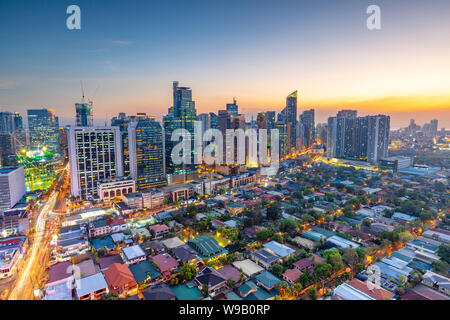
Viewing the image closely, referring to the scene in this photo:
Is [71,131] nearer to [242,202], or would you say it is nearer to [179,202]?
[179,202]

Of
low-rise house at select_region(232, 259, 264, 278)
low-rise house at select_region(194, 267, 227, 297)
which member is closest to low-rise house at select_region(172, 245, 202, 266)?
low-rise house at select_region(194, 267, 227, 297)

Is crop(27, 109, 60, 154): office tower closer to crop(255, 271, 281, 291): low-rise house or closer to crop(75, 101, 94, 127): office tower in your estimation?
crop(75, 101, 94, 127): office tower

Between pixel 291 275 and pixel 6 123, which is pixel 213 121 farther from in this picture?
pixel 291 275

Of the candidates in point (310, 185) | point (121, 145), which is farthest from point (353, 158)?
point (121, 145)

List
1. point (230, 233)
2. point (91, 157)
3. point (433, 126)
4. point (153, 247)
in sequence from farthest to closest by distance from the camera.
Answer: point (433, 126), point (91, 157), point (230, 233), point (153, 247)

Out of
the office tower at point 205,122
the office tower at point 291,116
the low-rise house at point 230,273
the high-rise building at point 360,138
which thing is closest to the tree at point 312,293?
the low-rise house at point 230,273

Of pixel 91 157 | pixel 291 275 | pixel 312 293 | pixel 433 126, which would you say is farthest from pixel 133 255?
pixel 433 126

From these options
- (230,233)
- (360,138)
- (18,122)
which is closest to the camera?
(230,233)
